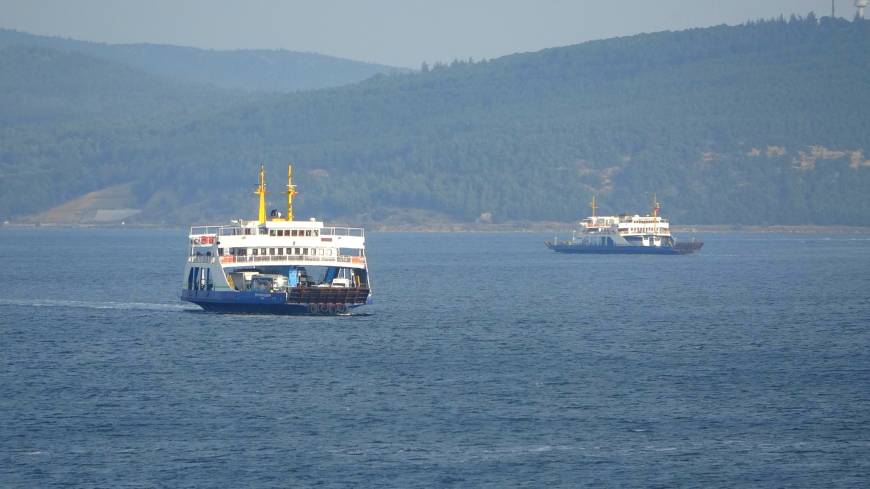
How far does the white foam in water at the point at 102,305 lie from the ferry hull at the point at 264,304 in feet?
24.6

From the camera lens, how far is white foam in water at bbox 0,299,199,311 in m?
111

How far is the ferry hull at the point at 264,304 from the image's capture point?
314ft

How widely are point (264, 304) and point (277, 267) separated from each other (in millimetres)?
3744

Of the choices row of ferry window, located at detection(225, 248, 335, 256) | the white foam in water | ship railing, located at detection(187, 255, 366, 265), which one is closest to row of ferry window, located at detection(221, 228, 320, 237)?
row of ferry window, located at detection(225, 248, 335, 256)

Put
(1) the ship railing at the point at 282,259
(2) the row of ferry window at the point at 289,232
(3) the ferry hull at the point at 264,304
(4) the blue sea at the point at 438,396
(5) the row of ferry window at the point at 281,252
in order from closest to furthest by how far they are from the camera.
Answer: (4) the blue sea at the point at 438,396
(3) the ferry hull at the point at 264,304
(1) the ship railing at the point at 282,259
(5) the row of ferry window at the point at 281,252
(2) the row of ferry window at the point at 289,232

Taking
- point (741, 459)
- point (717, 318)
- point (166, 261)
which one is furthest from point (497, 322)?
point (166, 261)

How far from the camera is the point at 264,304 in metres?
96.2

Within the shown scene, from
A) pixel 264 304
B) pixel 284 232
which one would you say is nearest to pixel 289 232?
pixel 284 232

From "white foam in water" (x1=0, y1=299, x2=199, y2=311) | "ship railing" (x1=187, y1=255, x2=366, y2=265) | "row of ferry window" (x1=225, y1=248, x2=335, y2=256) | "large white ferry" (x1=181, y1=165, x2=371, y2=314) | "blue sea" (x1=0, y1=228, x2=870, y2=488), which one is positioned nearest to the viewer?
"blue sea" (x1=0, y1=228, x2=870, y2=488)

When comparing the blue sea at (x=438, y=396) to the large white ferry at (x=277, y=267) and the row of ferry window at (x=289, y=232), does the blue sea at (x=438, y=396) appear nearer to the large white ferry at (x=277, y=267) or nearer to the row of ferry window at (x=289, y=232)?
the large white ferry at (x=277, y=267)

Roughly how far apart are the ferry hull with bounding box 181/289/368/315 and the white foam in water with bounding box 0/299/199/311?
296 inches

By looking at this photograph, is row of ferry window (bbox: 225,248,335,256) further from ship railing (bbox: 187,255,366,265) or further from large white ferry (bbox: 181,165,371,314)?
ship railing (bbox: 187,255,366,265)

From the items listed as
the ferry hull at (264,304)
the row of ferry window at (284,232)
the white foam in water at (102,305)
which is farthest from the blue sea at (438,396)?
the row of ferry window at (284,232)

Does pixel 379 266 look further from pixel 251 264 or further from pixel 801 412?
pixel 801 412
